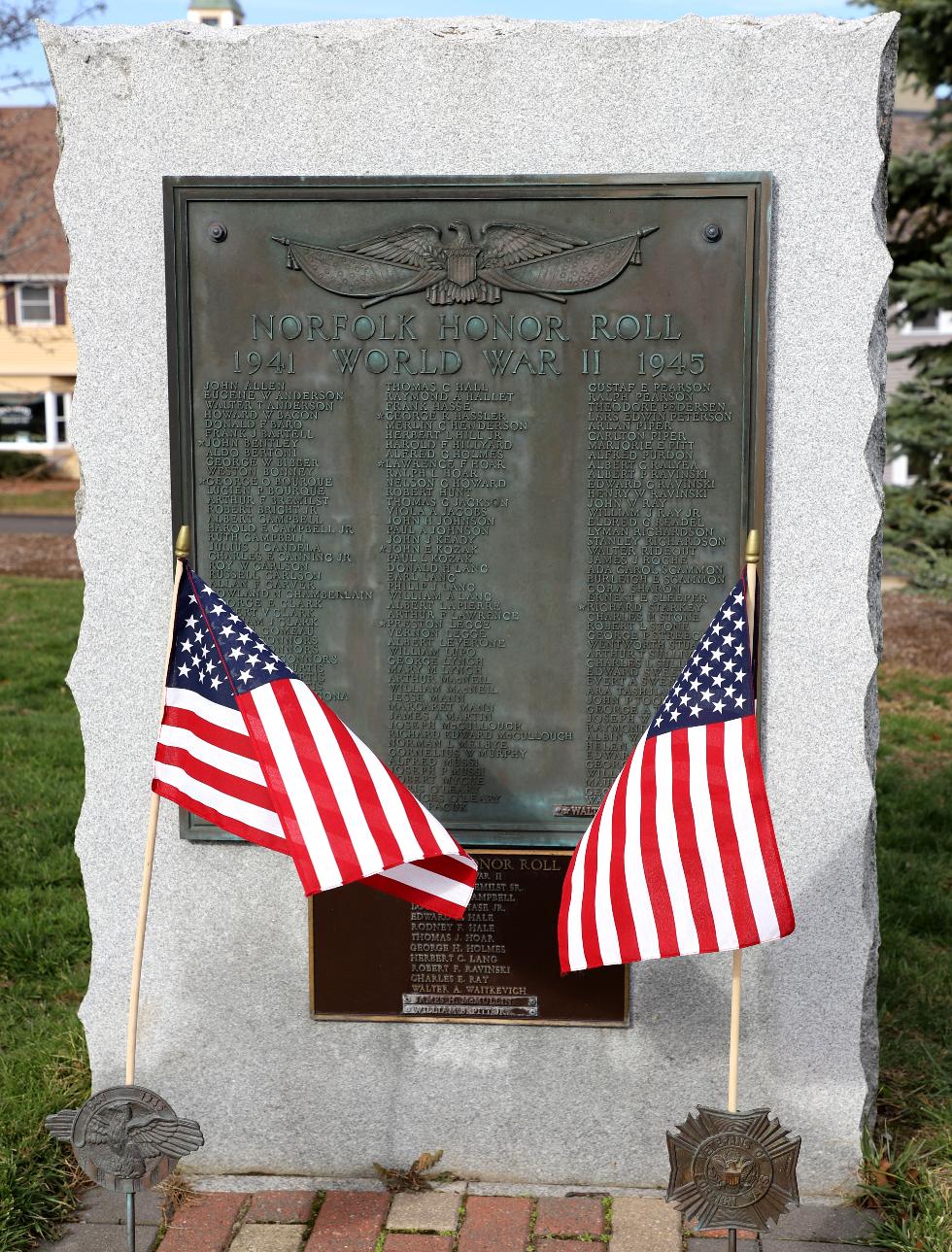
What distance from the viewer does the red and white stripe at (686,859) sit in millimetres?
→ 3086

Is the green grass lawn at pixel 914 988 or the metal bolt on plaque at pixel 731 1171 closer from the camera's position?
the metal bolt on plaque at pixel 731 1171

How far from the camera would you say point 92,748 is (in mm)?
4023

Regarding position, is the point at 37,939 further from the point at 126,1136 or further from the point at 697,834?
the point at 697,834

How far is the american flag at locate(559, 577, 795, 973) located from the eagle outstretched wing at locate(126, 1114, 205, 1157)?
1024mm

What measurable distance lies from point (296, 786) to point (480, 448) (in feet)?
3.83

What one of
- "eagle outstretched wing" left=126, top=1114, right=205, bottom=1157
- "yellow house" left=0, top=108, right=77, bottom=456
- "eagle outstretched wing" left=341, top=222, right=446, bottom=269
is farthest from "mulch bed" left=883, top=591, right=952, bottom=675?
"yellow house" left=0, top=108, right=77, bottom=456

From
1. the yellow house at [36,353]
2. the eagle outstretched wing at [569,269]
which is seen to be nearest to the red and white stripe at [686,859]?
the eagle outstretched wing at [569,269]

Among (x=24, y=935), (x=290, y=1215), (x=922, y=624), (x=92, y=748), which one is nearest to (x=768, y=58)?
(x=92, y=748)

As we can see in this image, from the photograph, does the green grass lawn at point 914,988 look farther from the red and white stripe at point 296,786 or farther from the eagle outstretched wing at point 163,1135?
the eagle outstretched wing at point 163,1135

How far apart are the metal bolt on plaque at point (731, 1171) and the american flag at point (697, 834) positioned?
0.44 meters

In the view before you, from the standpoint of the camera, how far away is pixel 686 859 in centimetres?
315

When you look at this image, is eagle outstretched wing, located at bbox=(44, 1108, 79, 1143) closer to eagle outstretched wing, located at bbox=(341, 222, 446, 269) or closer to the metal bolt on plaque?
the metal bolt on plaque

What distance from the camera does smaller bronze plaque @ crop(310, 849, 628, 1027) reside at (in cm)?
399

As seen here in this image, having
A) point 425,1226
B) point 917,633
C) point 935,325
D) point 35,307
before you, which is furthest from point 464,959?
point 35,307
